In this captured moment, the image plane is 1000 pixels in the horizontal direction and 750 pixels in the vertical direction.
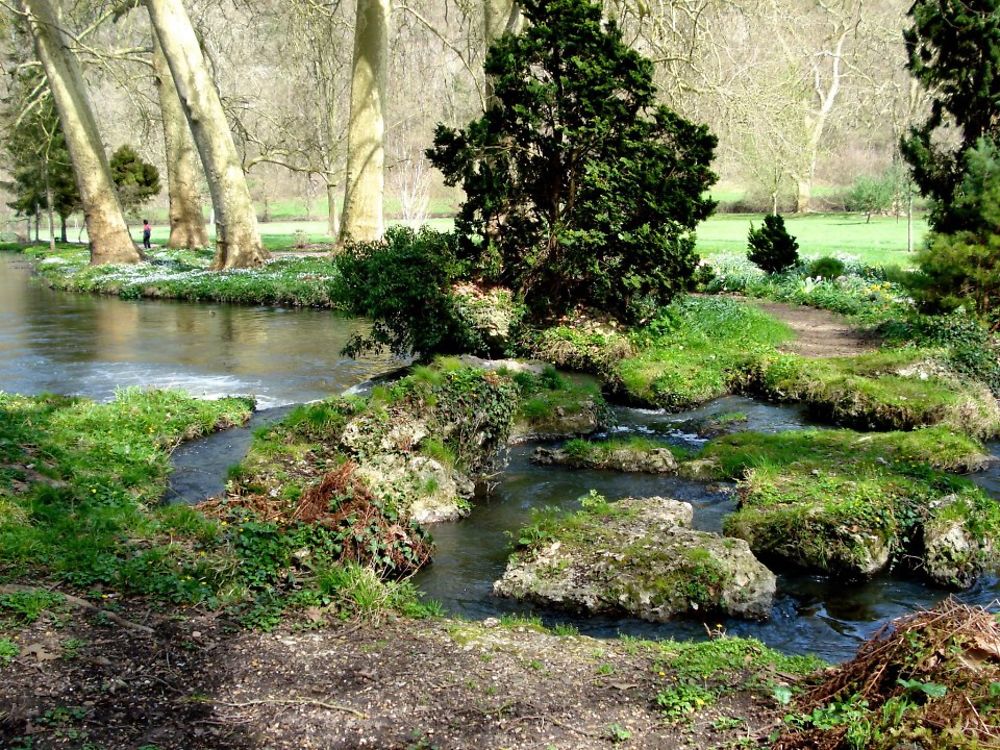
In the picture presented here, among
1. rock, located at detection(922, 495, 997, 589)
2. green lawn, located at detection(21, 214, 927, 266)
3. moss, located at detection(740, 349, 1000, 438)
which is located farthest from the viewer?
green lawn, located at detection(21, 214, 927, 266)

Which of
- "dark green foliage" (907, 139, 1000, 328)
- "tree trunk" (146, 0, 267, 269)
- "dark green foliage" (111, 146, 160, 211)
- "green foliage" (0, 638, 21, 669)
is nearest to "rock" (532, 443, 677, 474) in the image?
"green foliage" (0, 638, 21, 669)

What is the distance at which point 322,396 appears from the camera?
41.2ft

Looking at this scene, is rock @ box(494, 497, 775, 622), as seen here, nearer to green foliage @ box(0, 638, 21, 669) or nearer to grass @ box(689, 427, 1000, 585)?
grass @ box(689, 427, 1000, 585)

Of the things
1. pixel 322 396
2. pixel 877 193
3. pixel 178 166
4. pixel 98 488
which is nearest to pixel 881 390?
pixel 322 396

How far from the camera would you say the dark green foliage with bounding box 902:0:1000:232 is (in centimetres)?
1471

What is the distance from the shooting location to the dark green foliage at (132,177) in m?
44.8

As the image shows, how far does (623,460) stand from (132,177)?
1680 inches

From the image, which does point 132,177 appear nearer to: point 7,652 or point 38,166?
point 38,166

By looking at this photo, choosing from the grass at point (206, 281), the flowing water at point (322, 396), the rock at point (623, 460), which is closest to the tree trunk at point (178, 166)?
the grass at point (206, 281)

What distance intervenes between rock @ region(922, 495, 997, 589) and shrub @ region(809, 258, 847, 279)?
47.9ft

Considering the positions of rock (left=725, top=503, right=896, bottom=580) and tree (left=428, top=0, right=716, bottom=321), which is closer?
rock (left=725, top=503, right=896, bottom=580)

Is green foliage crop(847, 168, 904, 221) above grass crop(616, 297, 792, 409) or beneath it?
above

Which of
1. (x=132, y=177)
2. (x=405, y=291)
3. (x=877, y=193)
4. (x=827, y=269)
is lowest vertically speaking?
(x=405, y=291)

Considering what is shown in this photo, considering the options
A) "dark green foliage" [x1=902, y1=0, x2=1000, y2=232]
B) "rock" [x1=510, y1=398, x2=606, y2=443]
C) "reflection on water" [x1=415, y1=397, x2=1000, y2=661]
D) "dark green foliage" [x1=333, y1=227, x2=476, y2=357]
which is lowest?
"reflection on water" [x1=415, y1=397, x2=1000, y2=661]
